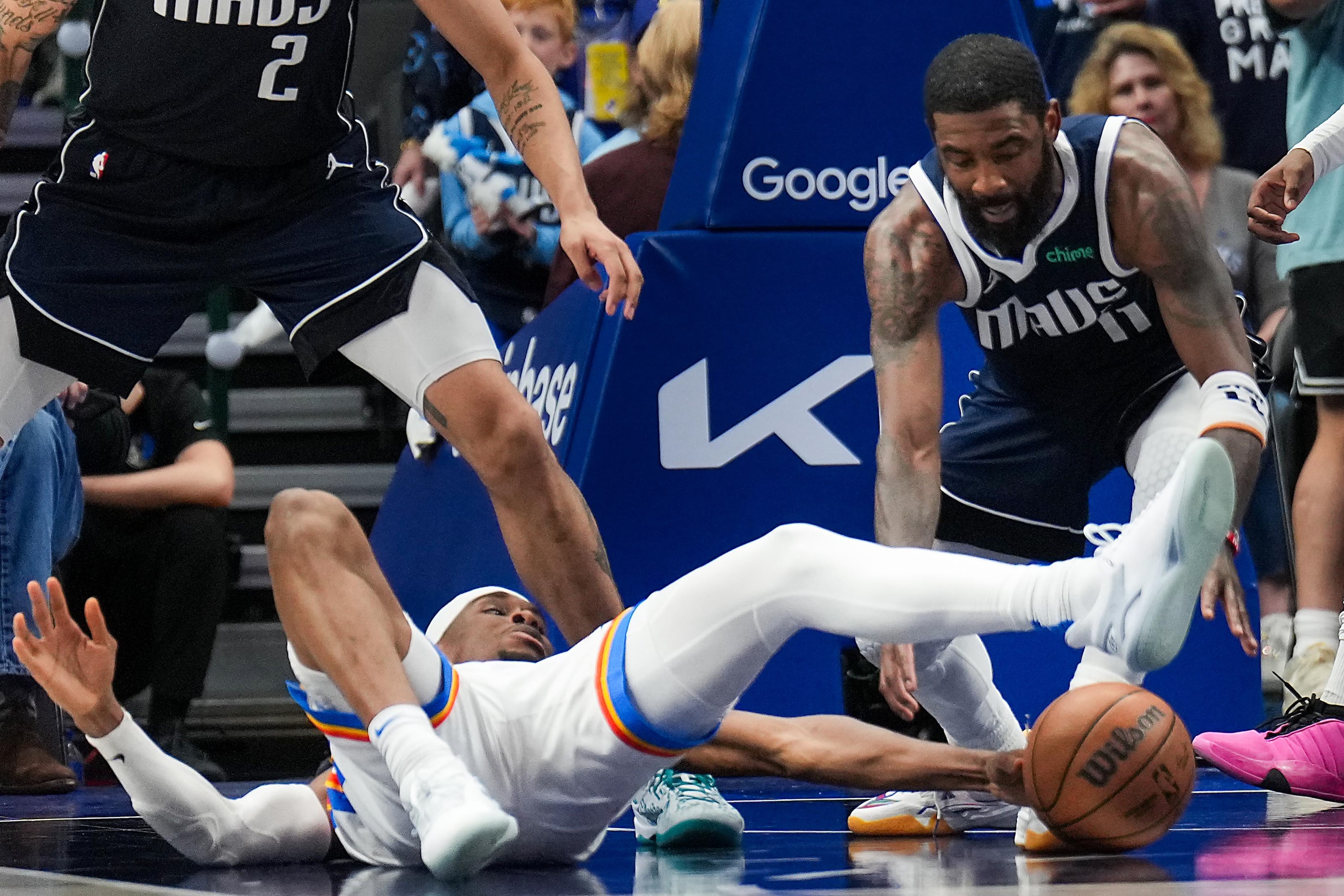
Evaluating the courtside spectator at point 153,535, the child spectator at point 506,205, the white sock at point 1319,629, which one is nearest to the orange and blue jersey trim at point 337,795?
the white sock at point 1319,629

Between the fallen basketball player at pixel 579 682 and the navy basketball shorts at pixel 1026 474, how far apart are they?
115cm

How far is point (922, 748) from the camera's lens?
9.19 feet

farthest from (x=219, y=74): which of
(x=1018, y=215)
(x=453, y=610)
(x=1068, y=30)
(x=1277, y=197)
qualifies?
(x=1068, y=30)

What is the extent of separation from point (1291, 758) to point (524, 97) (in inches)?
80.6

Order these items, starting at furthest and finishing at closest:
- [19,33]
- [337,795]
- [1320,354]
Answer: [1320,354]
[19,33]
[337,795]

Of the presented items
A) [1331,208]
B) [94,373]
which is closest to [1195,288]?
[1331,208]

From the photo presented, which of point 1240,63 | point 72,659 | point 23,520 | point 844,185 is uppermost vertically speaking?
point 1240,63

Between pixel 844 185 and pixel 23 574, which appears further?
pixel 23 574

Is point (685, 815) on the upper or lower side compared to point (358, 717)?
lower

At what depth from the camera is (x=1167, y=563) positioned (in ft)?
7.84

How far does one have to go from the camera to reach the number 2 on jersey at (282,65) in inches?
136

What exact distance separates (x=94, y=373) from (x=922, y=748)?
69.4 inches

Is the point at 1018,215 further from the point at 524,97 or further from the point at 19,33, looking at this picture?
the point at 19,33

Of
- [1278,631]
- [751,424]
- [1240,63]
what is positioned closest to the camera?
[751,424]
